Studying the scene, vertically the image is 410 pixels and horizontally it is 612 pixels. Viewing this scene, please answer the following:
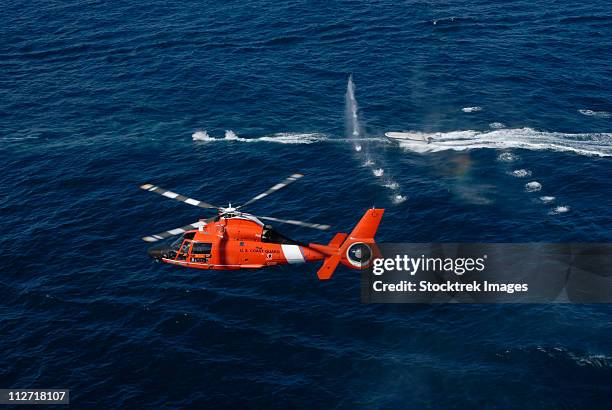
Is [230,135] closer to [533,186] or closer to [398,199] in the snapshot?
[398,199]

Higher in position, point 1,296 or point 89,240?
point 89,240

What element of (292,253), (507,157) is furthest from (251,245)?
(507,157)

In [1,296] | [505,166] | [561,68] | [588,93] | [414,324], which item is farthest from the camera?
[561,68]

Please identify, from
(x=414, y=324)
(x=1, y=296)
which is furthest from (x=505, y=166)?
(x=1, y=296)

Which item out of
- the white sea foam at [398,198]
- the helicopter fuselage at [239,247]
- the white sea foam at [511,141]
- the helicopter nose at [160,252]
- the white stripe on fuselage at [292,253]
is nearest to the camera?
the white stripe on fuselage at [292,253]

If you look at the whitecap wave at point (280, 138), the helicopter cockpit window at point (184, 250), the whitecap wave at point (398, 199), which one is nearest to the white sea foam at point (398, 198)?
the whitecap wave at point (398, 199)

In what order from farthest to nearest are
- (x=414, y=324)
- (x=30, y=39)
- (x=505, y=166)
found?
(x=30, y=39) < (x=505, y=166) < (x=414, y=324)

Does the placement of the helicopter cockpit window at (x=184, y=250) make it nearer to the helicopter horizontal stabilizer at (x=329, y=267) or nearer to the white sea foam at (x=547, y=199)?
the helicopter horizontal stabilizer at (x=329, y=267)

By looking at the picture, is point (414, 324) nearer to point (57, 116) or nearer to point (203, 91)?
point (203, 91)
